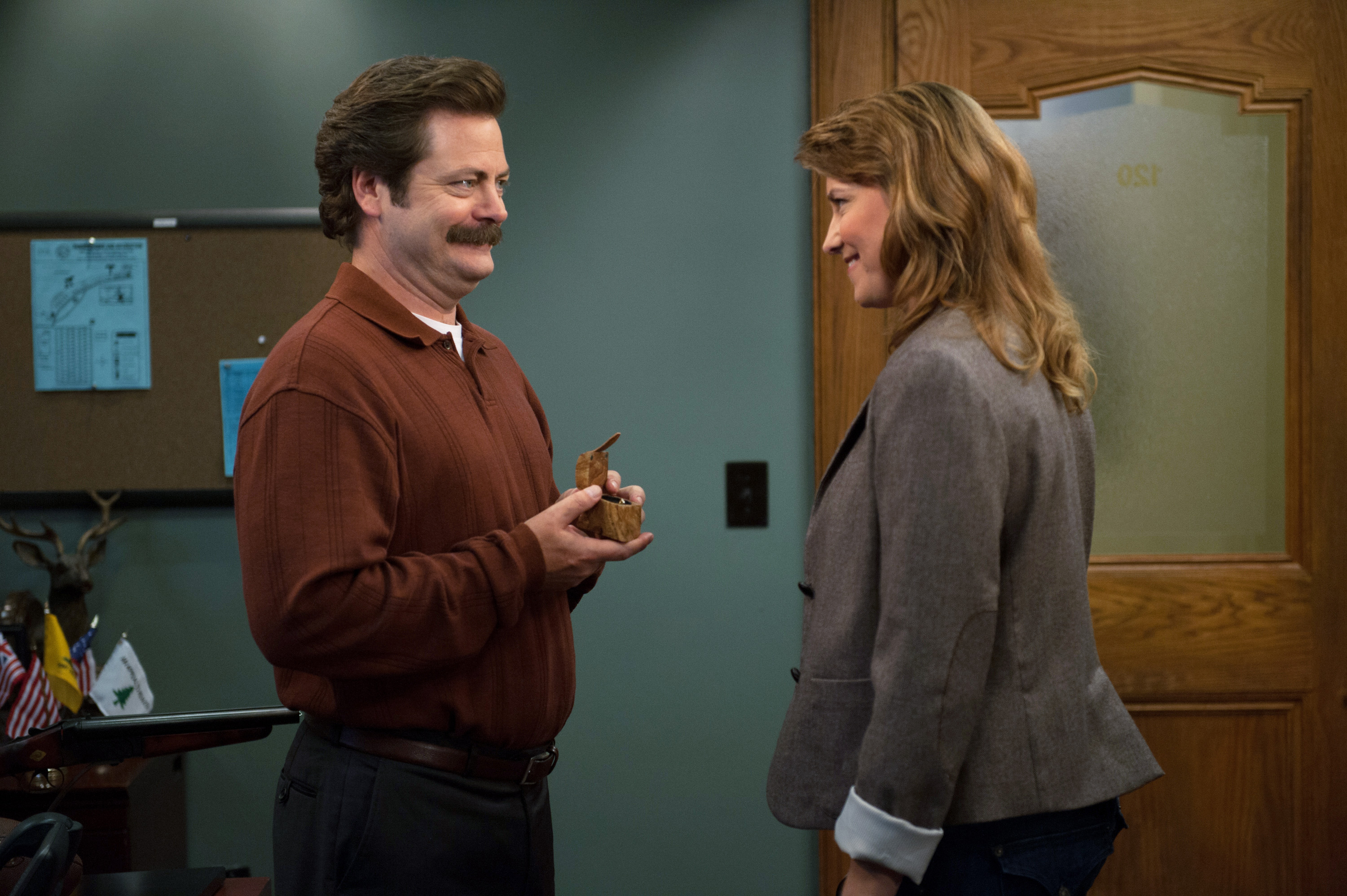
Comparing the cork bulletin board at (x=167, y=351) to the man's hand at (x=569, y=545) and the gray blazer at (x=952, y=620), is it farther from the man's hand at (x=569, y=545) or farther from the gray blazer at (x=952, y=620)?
the gray blazer at (x=952, y=620)

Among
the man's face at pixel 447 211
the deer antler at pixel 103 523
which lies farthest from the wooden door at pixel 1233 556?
the deer antler at pixel 103 523

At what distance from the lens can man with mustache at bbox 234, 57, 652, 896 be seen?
1131mm

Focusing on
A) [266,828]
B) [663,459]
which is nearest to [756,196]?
[663,459]

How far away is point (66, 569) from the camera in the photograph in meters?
2.14

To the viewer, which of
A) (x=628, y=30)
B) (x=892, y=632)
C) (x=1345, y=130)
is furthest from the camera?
(x=628, y=30)

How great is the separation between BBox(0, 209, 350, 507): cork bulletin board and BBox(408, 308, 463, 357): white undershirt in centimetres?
97

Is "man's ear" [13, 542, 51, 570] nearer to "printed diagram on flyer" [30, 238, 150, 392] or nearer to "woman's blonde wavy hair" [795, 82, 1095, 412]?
"printed diagram on flyer" [30, 238, 150, 392]

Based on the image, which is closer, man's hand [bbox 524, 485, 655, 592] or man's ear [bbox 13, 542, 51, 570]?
man's hand [bbox 524, 485, 655, 592]

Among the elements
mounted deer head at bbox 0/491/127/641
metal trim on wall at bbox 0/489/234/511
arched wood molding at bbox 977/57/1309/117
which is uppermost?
arched wood molding at bbox 977/57/1309/117

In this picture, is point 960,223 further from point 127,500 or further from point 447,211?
point 127,500

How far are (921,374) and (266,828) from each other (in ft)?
6.59

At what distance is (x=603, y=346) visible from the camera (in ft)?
7.42

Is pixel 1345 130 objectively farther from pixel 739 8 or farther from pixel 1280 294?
pixel 739 8

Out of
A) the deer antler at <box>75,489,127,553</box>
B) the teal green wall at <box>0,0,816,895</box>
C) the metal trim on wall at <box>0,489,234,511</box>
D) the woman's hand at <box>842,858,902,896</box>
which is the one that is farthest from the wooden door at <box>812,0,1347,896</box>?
the deer antler at <box>75,489,127,553</box>
